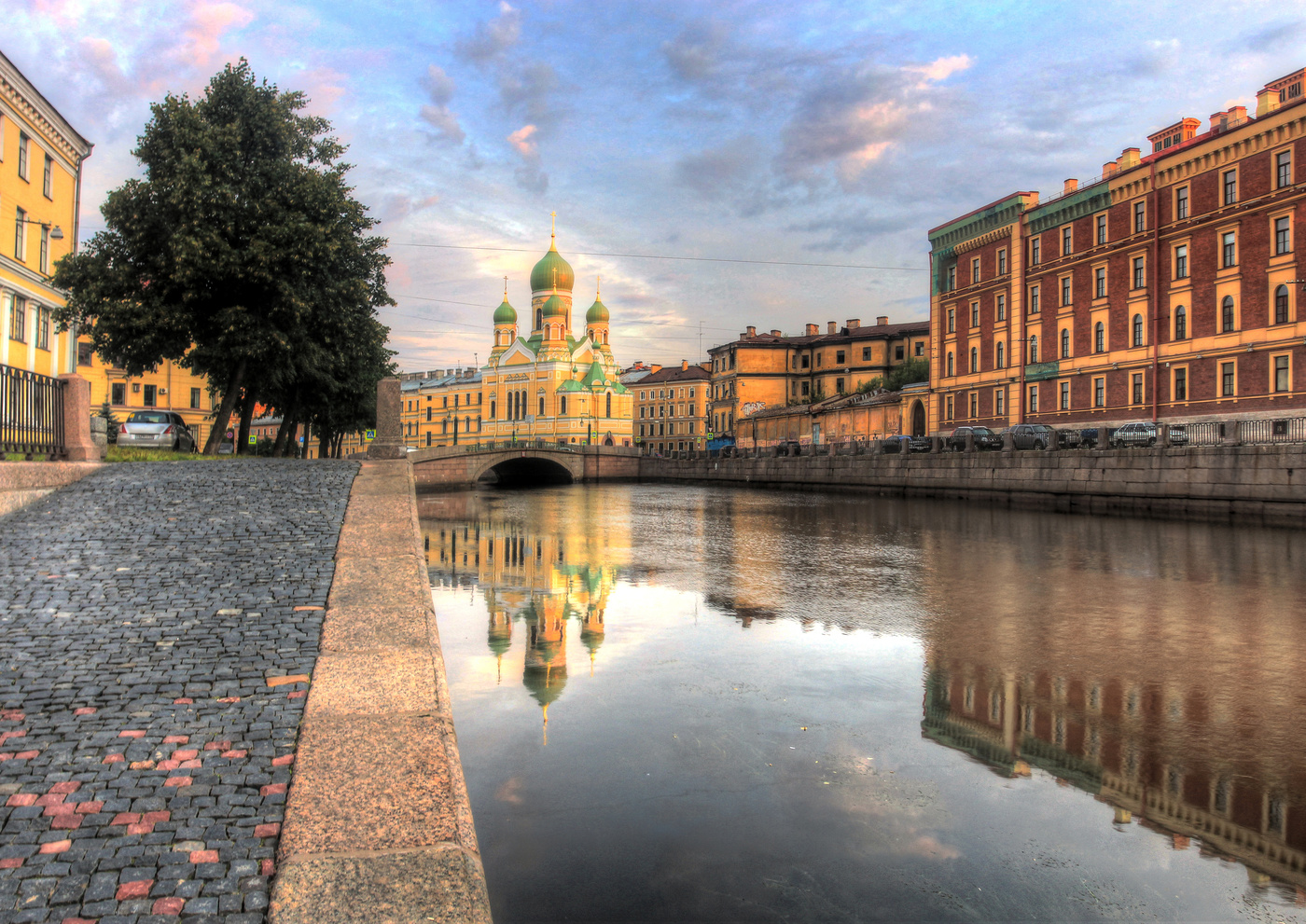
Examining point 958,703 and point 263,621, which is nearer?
point 263,621

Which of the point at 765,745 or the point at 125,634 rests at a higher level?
the point at 125,634

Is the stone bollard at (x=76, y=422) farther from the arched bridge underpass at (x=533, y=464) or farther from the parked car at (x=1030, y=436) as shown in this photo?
the arched bridge underpass at (x=533, y=464)

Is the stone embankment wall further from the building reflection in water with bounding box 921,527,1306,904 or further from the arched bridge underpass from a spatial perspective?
the arched bridge underpass

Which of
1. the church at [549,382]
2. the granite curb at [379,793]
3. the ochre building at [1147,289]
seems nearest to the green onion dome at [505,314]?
the church at [549,382]

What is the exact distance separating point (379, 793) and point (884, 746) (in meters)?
3.68

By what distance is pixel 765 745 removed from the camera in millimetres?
6207

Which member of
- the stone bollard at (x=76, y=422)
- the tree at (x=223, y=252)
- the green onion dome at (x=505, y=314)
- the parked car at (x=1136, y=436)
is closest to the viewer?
the stone bollard at (x=76, y=422)

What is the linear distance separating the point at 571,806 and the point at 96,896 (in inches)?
102

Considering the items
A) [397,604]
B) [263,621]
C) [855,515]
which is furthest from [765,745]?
[855,515]

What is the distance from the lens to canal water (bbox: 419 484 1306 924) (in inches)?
174

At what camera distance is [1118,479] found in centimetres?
2956

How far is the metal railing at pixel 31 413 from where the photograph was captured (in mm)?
13242

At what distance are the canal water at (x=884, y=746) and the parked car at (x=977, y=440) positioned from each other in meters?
24.2

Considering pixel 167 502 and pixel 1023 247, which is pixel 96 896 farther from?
pixel 1023 247
